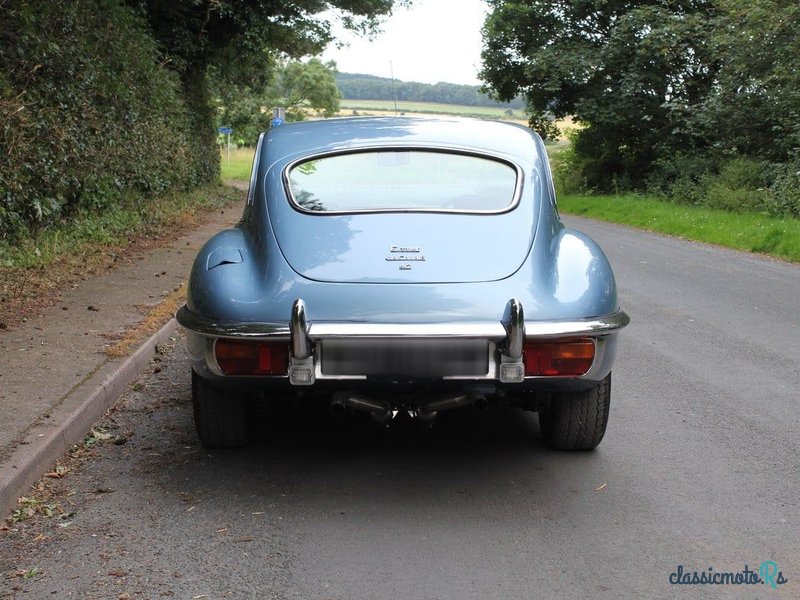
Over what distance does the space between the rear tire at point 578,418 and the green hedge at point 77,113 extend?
22.6 ft

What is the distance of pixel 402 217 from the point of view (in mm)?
4758

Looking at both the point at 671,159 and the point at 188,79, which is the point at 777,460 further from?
the point at 671,159

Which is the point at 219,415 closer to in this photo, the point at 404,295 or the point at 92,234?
the point at 404,295

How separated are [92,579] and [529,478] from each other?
2029 mm

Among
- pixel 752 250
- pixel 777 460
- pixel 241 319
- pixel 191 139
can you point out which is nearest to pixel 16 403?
pixel 241 319

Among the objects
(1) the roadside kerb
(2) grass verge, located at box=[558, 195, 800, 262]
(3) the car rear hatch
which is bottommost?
(2) grass verge, located at box=[558, 195, 800, 262]

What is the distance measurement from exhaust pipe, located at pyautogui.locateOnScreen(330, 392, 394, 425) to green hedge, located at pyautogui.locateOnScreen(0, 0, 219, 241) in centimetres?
660

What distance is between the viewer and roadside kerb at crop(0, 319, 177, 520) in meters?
4.27

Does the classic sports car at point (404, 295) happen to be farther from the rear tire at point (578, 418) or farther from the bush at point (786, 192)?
the bush at point (786, 192)

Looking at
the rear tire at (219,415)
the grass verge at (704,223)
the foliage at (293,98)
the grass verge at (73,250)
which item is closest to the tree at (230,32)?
the grass verge at (73,250)

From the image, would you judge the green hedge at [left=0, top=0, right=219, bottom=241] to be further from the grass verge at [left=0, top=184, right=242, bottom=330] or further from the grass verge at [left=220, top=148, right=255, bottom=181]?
the grass verge at [left=220, top=148, right=255, bottom=181]

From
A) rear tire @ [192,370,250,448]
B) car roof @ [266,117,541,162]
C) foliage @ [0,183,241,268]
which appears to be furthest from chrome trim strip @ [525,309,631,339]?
foliage @ [0,183,241,268]

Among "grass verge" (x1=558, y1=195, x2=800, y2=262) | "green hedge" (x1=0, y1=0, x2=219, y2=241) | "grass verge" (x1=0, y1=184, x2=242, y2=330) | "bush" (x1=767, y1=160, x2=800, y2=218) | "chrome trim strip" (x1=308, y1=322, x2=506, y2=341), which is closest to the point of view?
"chrome trim strip" (x1=308, y1=322, x2=506, y2=341)

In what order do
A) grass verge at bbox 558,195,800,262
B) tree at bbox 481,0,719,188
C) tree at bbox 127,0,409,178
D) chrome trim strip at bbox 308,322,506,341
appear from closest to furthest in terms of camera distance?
chrome trim strip at bbox 308,322,506,341, grass verge at bbox 558,195,800,262, tree at bbox 127,0,409,178, tree at bbox 481,0,719,188
